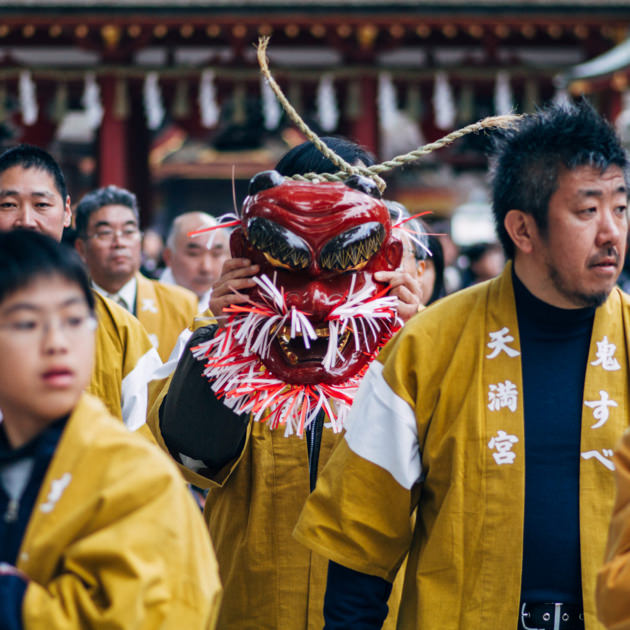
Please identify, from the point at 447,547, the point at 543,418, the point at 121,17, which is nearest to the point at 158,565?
the point at 447,547

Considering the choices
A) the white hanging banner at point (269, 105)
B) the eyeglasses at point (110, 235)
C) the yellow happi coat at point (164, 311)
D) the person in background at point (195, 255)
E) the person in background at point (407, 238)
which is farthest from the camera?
the white hanging banner at point (269, 105)

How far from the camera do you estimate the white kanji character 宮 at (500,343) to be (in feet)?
7.30

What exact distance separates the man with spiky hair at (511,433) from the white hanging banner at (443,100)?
9.68 m

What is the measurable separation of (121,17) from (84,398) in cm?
961

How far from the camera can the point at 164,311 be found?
5.28 metres

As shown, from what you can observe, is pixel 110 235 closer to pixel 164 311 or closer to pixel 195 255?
pixel 164 311

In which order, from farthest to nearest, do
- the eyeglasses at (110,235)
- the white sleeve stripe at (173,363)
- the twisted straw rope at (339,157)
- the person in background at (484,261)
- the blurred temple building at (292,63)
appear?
1. the blurred temple building at (292,63)
2. the person in background at (484,261)
3. the eyeglasses at (110,235)
4. the white sleeve stripe at (173,363)
5. the twisted straw rope at (339,157)

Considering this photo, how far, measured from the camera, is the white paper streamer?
11597 mm

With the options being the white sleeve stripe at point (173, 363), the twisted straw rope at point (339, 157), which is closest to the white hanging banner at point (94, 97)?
the white sleeve stripe at point (173, 363)

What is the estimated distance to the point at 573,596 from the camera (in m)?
2.11

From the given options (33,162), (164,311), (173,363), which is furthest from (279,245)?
(164,311)

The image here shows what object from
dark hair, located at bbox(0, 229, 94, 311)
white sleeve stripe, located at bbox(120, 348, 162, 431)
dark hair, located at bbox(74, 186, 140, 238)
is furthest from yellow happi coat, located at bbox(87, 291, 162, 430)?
dark hair, located at bbox(74, 186, 140, 238)

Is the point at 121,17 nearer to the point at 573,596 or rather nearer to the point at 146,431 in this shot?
the point at 146,431

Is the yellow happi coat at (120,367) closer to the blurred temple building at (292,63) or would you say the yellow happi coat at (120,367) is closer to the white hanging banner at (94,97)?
the blurred temple building at (292,63)
